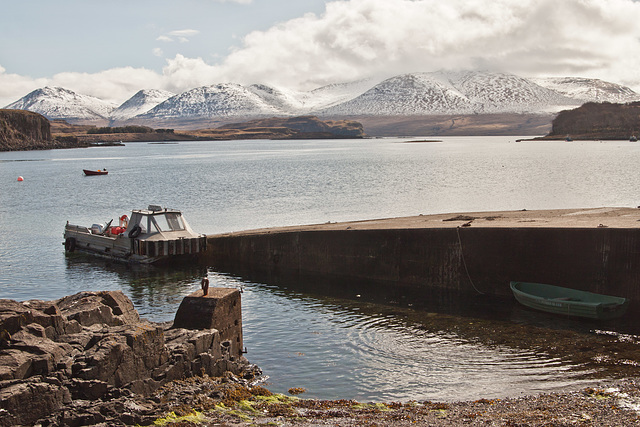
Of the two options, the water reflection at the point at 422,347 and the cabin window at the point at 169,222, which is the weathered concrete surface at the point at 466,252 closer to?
the water reflection at the point at 422,347

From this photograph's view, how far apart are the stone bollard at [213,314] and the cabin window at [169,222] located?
1465 cm

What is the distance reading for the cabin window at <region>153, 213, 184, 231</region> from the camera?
30.9 m

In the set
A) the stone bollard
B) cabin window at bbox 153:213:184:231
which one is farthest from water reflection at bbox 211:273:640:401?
cabin window at bbox 153:213:184:231

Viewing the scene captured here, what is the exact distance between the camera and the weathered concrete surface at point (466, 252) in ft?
69.6

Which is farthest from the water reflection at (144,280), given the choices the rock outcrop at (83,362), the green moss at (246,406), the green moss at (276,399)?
the green moss at (246,406)

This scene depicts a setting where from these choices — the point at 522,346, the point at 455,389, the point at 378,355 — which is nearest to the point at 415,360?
the point at 378,355

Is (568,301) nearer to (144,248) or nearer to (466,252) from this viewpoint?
(466,252)

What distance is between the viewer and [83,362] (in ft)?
39.0

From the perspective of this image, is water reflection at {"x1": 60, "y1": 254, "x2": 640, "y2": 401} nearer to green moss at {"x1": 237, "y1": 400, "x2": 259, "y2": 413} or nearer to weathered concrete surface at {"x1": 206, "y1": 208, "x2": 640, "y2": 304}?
weathered concrete surface at {"x1": 206, "y1": 208, "x2": 640, "y2": 304}

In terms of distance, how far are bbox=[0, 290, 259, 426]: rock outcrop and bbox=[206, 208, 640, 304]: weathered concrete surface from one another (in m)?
11.1

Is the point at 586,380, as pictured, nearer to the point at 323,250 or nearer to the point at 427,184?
the point at 323,250

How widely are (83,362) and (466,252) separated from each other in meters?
15.2

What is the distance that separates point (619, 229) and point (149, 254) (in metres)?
19.5

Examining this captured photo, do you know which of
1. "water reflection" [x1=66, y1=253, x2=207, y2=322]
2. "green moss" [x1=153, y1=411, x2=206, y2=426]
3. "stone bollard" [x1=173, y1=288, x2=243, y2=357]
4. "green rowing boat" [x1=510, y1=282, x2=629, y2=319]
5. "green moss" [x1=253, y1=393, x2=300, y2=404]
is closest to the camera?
"green moss" [x1=153, y1=411, x2=206, y2=426]
